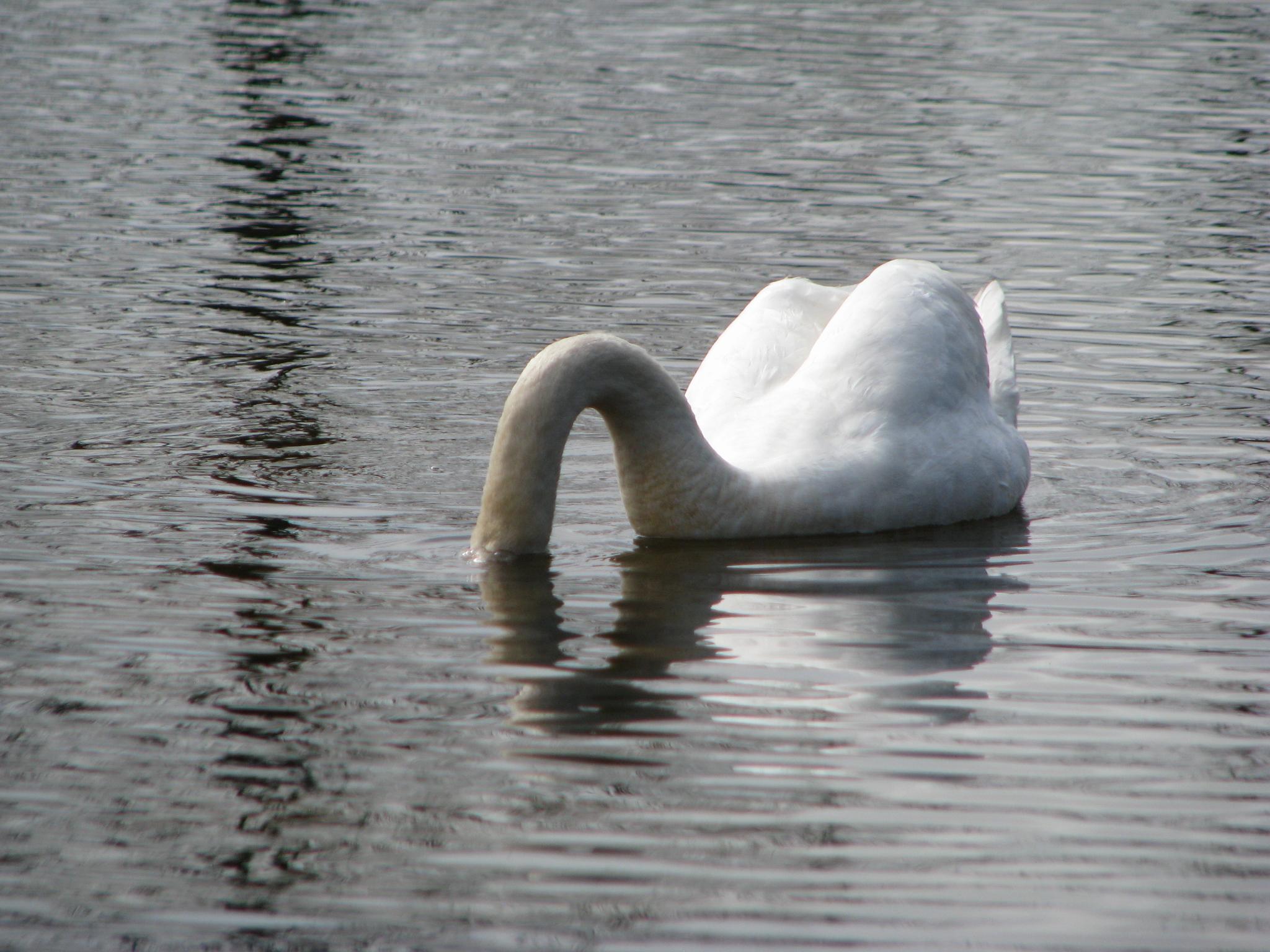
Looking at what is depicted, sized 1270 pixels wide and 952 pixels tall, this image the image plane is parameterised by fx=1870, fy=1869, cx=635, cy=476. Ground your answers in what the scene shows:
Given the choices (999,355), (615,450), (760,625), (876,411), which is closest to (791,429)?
(876,411)

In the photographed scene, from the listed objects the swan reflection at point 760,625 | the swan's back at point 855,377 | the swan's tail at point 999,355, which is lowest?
the swan reflection at point 760,625

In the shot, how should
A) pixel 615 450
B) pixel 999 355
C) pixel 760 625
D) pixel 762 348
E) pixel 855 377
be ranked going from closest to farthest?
pixel 760 625 < pixel 615 450 < pixel 855 377 < pixel 762 348 < pixel 999 355

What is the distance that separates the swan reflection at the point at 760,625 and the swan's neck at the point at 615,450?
0.16 meters

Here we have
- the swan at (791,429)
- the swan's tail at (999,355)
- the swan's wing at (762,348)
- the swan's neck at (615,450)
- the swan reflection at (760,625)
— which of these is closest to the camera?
the swan reflection at (760,625)

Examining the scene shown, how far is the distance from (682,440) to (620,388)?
335 millimetres

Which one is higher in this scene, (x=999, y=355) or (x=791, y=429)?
(x=791, y=429)

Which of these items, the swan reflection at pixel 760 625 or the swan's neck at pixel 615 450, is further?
the swan's neck at pixel 615 450

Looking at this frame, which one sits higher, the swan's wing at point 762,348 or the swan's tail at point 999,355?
the swan's wing at point 762,348

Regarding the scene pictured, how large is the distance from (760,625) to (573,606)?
2.43 feet

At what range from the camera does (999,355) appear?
996 centimetres

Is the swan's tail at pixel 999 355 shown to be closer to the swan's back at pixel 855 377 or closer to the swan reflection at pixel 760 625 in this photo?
the swan's back at pixel 855 377

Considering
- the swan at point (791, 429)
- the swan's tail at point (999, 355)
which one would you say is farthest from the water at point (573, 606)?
the swan's tail at point (999, 355)

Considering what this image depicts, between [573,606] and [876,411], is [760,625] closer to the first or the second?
[573,606]

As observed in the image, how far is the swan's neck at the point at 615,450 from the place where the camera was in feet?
24.1
